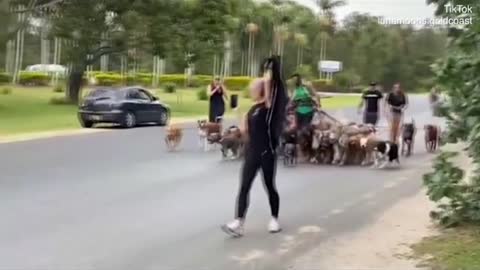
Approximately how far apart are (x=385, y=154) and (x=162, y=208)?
6408mm

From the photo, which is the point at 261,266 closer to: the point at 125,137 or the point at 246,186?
the point at 246,186

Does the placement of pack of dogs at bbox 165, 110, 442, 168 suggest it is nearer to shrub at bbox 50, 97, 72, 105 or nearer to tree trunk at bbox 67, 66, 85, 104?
shrub at bbox 50, 97, 72, 105

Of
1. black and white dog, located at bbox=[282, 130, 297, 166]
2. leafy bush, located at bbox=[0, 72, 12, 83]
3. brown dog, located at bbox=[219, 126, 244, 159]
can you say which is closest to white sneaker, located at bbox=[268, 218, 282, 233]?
black and white dog, located at bbox=[282, 130, 297, 166]

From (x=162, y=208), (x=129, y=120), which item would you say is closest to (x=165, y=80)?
(x=129, y=120)

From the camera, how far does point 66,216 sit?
29.2ft

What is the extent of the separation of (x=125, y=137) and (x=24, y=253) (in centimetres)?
1463

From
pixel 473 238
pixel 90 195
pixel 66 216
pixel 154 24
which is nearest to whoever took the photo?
pixel 473 238

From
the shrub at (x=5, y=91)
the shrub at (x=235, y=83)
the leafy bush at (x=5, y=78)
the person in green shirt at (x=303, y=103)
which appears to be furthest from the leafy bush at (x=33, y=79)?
the person in green shirt at (x=303, y=103)

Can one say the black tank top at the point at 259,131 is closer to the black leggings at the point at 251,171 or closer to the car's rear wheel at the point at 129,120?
the black leggings at the point at 251,171

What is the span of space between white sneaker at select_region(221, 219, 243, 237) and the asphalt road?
8 centimetres

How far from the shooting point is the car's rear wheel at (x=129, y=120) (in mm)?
25891

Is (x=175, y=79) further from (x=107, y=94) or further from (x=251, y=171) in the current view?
(x=251, y=171)

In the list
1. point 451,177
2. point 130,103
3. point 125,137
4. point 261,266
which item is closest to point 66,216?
point 261,266

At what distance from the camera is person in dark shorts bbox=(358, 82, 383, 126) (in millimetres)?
19719
